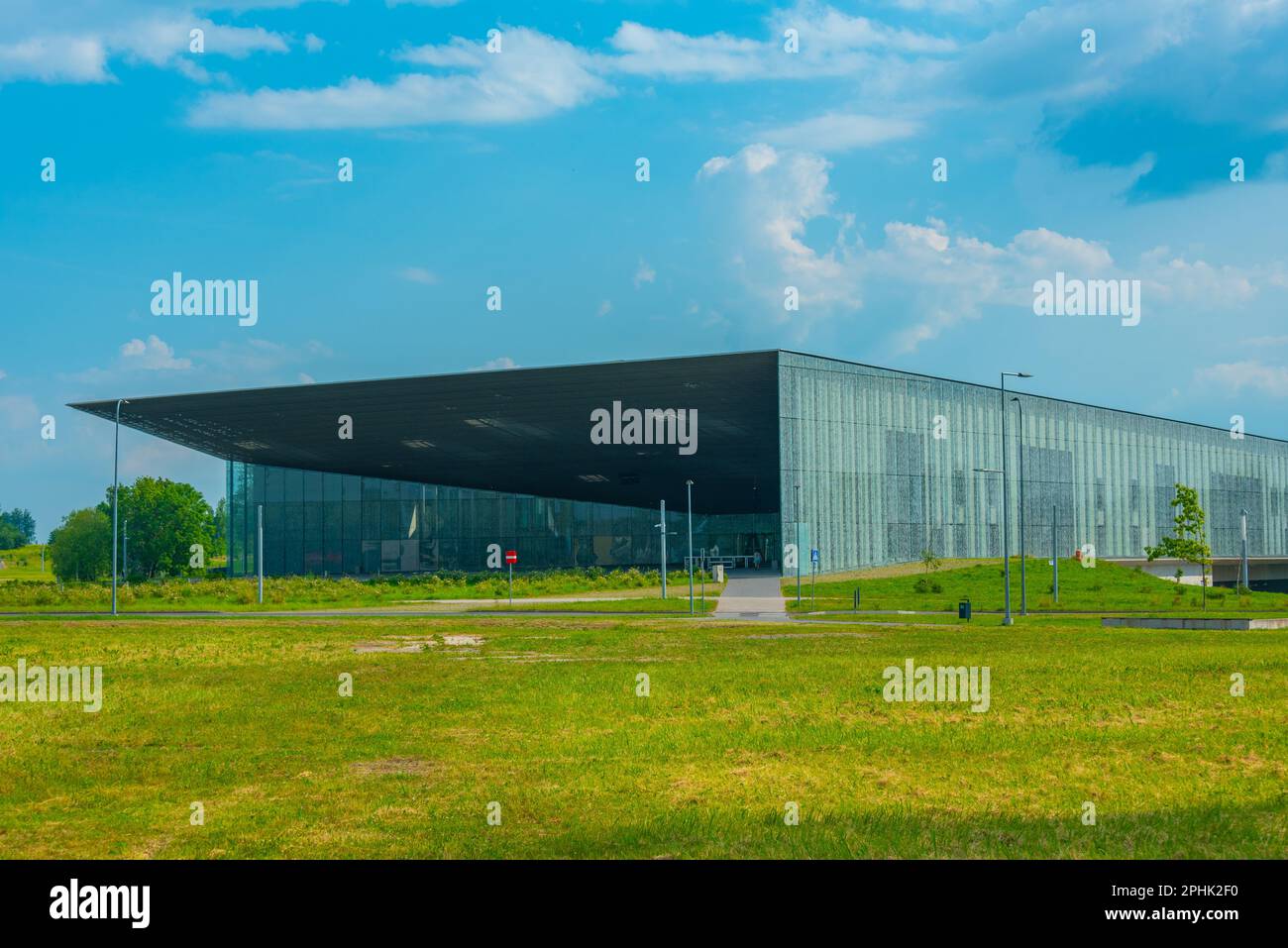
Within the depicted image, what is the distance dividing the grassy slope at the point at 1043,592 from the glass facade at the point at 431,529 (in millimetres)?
28321

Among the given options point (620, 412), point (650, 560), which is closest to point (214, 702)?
point (620, 412)

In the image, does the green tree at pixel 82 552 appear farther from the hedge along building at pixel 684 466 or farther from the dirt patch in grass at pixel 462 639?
the dirt patch in grass at pixel 462 639

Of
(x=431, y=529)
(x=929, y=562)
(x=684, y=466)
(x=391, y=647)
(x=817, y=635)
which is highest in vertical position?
(x=684, y=466)

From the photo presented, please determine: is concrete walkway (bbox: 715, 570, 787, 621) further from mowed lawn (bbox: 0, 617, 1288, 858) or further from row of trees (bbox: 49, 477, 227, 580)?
row of trees (bbox: 49, 477, 227, 580)

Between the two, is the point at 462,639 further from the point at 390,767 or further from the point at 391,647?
the point at 390,767

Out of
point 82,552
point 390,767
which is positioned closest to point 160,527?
point 82,552

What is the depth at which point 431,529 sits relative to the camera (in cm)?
10131

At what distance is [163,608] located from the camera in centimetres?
5853

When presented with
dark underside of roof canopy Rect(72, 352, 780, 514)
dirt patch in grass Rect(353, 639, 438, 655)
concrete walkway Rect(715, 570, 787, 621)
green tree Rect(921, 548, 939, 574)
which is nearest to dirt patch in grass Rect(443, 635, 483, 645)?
dirt patch in grass Rect(353, 639, 438, 655)

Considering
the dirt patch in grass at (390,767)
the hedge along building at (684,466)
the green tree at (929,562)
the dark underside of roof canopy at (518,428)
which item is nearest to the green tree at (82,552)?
the hedge along building at (684,466)

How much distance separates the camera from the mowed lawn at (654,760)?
412 inches

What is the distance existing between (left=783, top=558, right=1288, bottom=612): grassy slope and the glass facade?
28.3 metres

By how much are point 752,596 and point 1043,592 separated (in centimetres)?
1643

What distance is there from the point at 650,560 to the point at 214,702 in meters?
80.6
